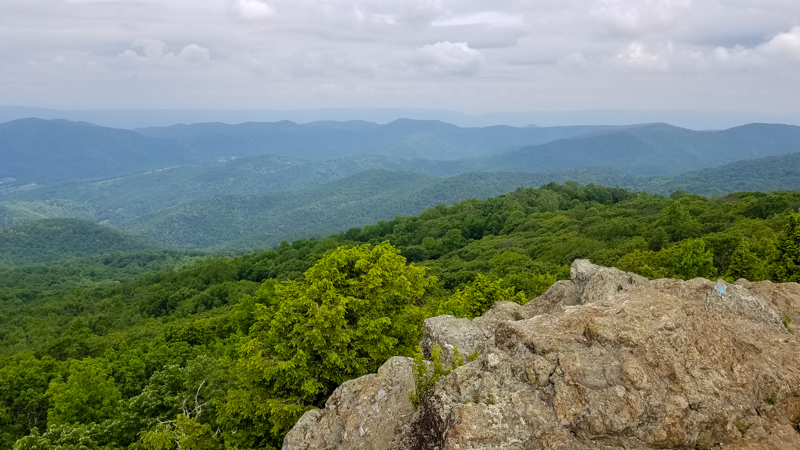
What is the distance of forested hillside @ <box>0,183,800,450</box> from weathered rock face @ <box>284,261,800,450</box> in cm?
465

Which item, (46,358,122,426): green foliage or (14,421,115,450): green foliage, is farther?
(46,358,122,426): green foliage

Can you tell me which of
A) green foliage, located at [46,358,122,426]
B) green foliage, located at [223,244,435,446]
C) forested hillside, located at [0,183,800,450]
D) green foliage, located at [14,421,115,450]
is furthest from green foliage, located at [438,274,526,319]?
green foliage, located at [46,358,122,426]

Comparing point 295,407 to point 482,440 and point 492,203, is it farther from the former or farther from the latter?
point 492,203

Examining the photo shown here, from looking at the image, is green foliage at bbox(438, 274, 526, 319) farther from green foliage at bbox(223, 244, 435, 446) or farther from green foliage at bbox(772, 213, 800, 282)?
green foliage at bbox(772, 213, 800, 282)

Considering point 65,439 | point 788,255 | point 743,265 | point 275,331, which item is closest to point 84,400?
point 65,439

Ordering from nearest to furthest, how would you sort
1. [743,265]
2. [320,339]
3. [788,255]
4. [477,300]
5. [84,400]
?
[320,339] → [788,255] → [477,300] → [84,400] → [743,265]

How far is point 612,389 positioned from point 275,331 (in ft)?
44.3

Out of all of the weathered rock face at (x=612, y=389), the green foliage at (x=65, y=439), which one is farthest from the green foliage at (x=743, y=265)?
the green foliage at (x=65, y=439)

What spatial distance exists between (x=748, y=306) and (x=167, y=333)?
190 feet

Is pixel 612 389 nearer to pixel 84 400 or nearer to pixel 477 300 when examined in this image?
pixel 477 300

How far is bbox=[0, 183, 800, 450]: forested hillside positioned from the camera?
1880cm

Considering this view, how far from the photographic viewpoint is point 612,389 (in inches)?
417

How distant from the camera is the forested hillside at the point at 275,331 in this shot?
1880 centimetres

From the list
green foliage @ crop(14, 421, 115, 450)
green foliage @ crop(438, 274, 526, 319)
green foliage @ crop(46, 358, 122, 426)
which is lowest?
green foliage @ crop(46, 358, 122, 426)
